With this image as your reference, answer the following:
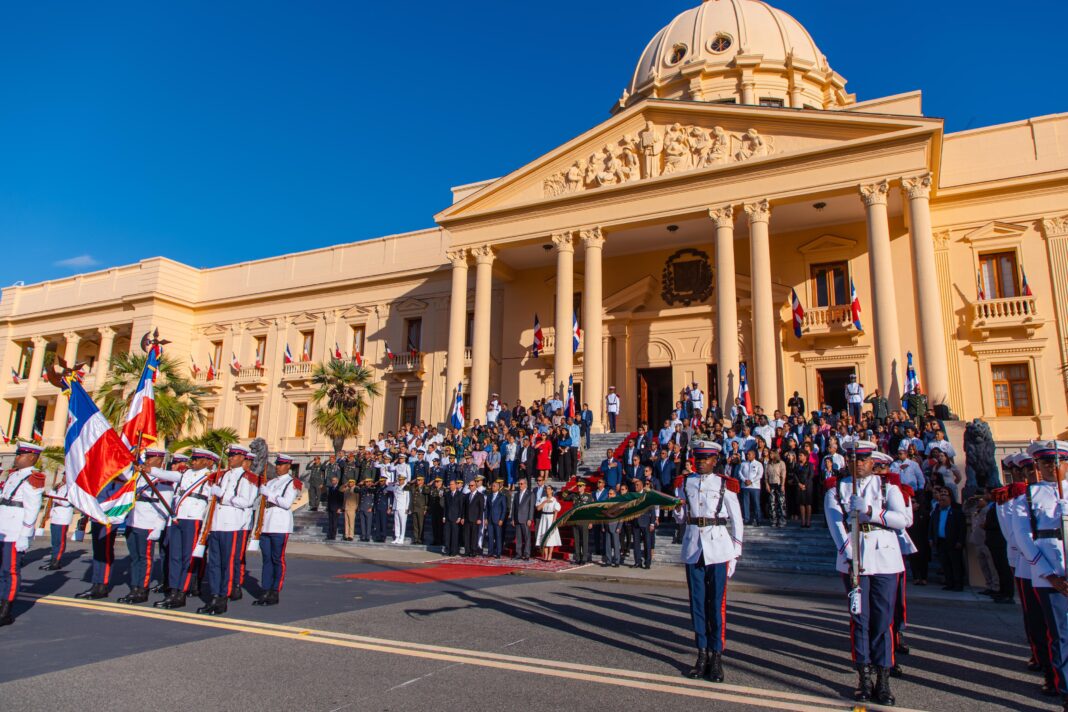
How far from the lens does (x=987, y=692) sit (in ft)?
17.4

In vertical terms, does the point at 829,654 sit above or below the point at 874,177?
below

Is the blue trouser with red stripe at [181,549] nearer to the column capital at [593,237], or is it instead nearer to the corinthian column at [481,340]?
the corinthian column at [481,340]

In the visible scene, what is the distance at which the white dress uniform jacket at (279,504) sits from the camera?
29.6ft

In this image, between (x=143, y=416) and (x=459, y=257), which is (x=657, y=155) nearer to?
(x=459, y=257)

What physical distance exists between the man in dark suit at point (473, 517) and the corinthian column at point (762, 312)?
949 centimetres

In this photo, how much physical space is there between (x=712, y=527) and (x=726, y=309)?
55.5 feet

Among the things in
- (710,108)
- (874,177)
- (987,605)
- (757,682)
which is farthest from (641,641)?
(710,108)

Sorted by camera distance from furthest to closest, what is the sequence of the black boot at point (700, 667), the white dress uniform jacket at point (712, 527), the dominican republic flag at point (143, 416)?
the dominican republic flag at point (143, 416) → the white dress uniform jacket at point (712, 527) → the black boot at point (700, 667)

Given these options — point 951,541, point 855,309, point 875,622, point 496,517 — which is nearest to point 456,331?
point 496,517

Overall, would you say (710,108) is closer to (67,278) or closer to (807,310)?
(807,310)

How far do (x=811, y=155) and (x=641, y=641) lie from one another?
19330 mm

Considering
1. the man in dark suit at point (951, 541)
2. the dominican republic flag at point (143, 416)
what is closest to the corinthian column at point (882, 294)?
the man in dark suit at point (951, 541)

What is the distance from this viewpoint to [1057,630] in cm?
507

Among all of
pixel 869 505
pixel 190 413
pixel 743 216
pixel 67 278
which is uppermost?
pixel 67 278
